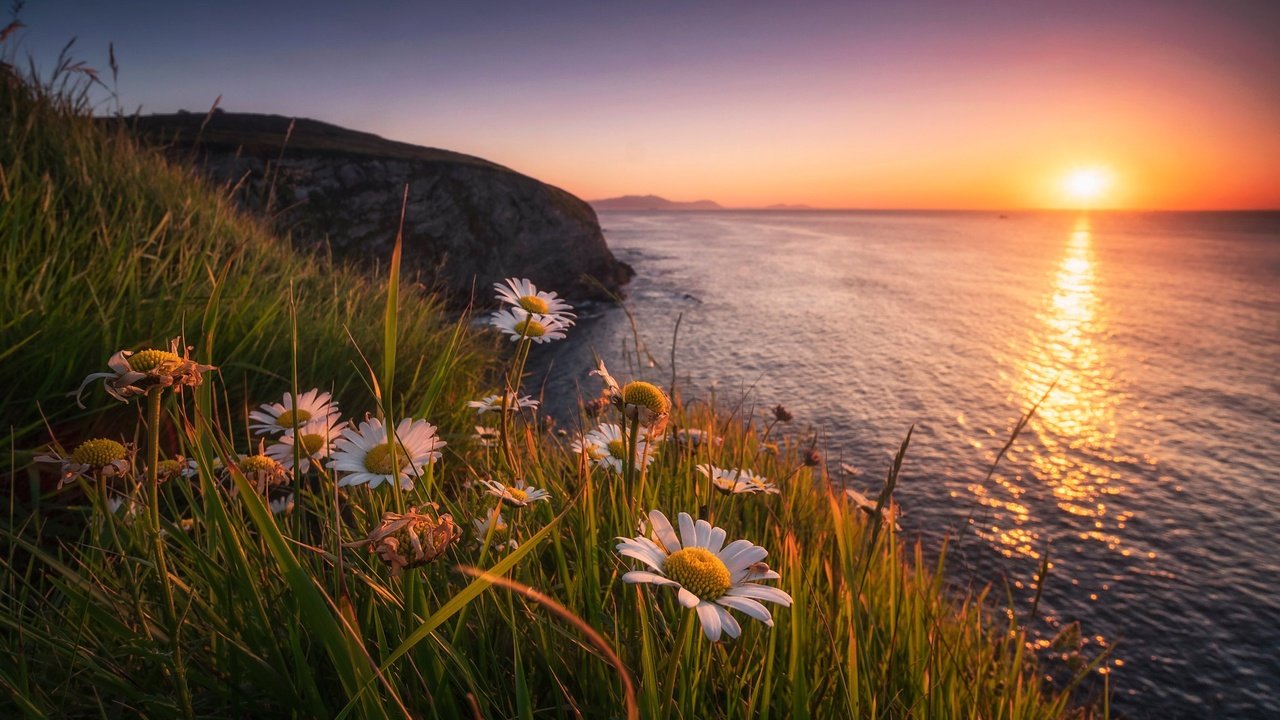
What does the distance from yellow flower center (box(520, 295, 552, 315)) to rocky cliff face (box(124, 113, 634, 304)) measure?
15.9m

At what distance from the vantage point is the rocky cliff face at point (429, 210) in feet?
60.2

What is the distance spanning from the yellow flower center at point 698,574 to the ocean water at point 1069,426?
30.4 inches

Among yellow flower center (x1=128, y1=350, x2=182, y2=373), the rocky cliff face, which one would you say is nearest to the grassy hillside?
yellow flower center (x1=128, y1=350, x2=182, y2=373)

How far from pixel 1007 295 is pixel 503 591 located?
29.9 meters

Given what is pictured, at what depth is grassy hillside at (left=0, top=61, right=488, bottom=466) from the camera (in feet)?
9.20

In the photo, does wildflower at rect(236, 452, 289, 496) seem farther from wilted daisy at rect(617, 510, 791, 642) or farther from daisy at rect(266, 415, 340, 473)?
wilted daisy at rect(617, 510, 791, 642)

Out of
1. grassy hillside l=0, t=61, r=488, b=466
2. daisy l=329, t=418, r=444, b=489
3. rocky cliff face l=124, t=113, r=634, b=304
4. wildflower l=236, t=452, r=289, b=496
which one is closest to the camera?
daisy l=329, t=418, r=444, b=489

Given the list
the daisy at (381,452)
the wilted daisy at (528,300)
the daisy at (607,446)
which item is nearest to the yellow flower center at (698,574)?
the daisy at (381,452)

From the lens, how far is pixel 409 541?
87 centimetres

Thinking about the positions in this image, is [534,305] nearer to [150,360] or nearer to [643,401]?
[643,401]

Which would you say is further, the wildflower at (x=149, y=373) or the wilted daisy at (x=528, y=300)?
the wilted daisy at (x=528, y=300)

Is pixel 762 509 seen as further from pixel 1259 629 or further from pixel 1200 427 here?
pixel 1200 427

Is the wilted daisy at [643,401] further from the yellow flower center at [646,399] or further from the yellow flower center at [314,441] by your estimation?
the yellow flower center at [314,441]

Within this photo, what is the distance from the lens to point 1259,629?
5672 millimetres
